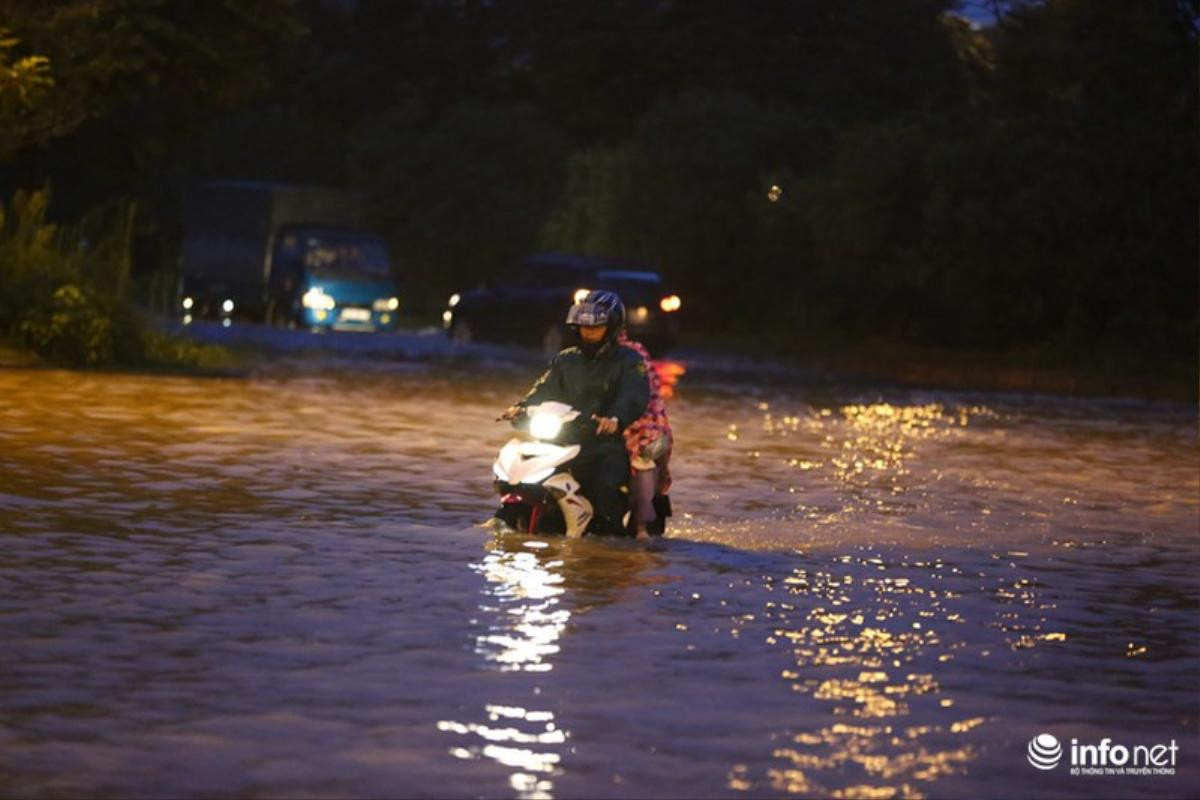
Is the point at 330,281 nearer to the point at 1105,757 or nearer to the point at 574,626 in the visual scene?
the point at 574,626

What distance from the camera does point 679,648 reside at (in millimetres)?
10859

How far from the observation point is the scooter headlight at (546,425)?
15.0 meters

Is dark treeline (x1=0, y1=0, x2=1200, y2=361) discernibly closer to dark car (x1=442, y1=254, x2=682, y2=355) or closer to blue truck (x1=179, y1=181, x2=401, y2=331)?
blue truck (x1=179, y1=181, x2=401, y2=331)

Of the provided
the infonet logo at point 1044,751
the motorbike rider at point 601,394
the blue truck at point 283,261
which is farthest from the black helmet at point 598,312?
the blue truck at point 283,261

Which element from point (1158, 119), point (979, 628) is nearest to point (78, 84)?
point (1158, 119)

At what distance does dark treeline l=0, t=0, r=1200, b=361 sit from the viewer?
3438 cm

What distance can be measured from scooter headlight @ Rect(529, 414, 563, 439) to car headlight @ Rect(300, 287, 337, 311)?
3194 cm

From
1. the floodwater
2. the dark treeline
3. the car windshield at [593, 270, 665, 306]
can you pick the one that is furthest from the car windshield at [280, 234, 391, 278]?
the floodwater

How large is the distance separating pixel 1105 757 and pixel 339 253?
40.3m

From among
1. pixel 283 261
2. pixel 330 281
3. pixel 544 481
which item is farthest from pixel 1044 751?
pixel 283 261

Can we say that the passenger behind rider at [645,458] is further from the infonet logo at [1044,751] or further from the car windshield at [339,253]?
the car windshield at [339,253]

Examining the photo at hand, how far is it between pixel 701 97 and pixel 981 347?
46.3 ft

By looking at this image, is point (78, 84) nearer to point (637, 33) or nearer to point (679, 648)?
point (679, 648)

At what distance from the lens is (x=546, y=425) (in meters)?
15.1
